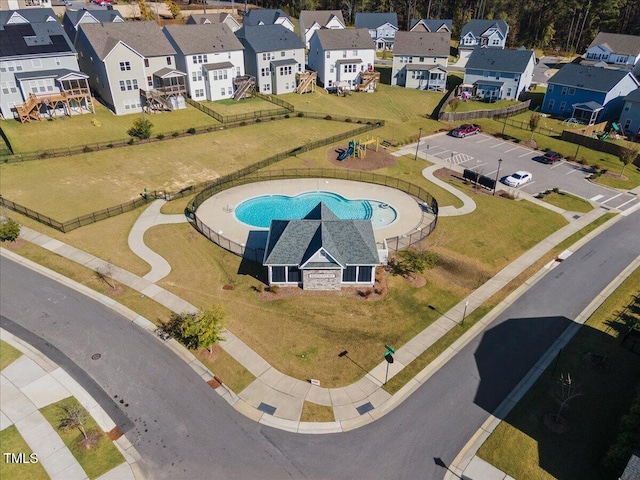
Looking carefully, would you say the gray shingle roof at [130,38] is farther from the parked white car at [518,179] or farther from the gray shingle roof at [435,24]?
the gray shingle roof at [435,24]

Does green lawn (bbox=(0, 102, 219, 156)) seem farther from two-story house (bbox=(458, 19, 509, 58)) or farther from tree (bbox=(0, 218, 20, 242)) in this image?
two-story house (bbox=(458, 19, 509, 58))

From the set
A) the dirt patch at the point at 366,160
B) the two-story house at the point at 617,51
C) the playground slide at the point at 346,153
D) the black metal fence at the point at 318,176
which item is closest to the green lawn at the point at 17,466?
the black metal fence at the point at 318,176

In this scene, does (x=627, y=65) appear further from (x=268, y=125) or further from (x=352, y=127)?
(x=268, y=125)

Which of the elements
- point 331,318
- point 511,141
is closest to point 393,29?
point 511,141

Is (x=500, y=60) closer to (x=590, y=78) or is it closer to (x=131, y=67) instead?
(x=590, y=78)

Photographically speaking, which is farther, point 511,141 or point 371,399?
point 511,141

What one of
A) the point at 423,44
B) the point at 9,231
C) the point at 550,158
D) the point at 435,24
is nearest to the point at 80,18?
the point at 9,231
